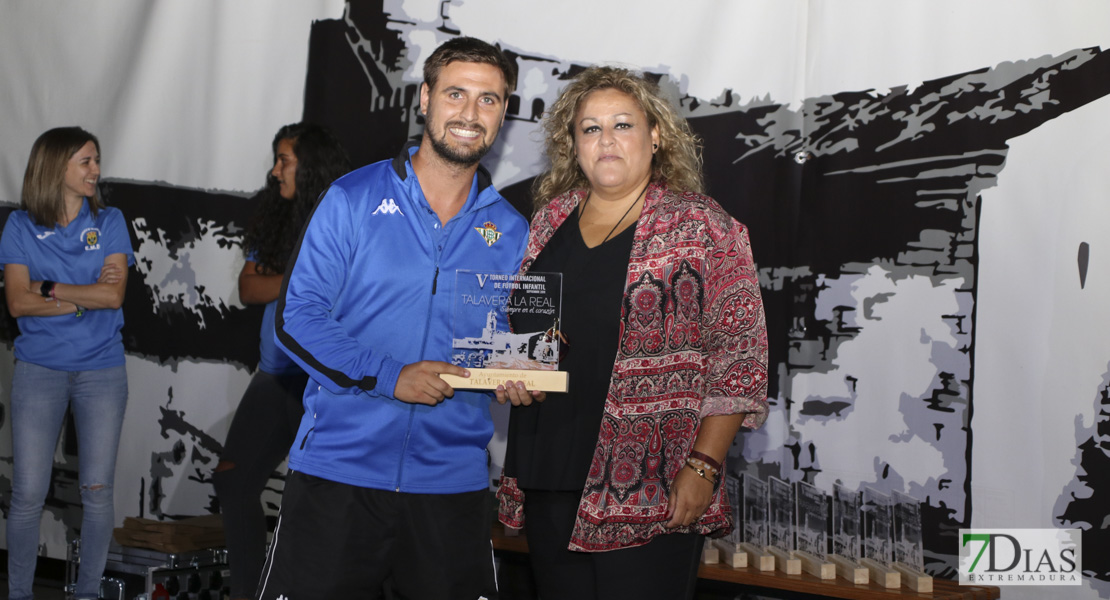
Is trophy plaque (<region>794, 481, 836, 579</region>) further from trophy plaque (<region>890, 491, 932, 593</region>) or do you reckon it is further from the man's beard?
the man's beard

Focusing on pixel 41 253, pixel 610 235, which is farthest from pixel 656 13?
pixel 41 253

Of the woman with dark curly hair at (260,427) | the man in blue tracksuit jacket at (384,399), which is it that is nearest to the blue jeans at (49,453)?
the woman with dark curly hair at (260,427)

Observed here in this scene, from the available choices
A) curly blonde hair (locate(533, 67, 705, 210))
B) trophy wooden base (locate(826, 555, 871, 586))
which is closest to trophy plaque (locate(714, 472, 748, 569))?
trophy wooden base (locate(826, 555, 871, 586))

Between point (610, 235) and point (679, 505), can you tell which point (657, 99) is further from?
point (679, 505)

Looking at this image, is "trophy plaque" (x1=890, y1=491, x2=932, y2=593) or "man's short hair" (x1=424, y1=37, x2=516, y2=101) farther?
"trophy plaque" (x1=890, y1=491, x2=932, y2=593)

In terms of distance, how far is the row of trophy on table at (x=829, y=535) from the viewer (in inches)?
116

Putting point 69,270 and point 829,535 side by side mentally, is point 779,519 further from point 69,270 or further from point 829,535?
point 69,270

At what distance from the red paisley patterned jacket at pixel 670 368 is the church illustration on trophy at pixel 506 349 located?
0.15 metres

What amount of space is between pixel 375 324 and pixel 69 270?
2.40 meters

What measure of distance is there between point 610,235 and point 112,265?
2.56 metres

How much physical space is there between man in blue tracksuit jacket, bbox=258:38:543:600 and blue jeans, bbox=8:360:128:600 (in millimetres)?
2025

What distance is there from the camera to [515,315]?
2.06 meters

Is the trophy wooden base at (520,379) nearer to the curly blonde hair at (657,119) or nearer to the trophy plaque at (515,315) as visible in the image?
the trophy plaque at (515,315)

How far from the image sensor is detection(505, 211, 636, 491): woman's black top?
202 cm
